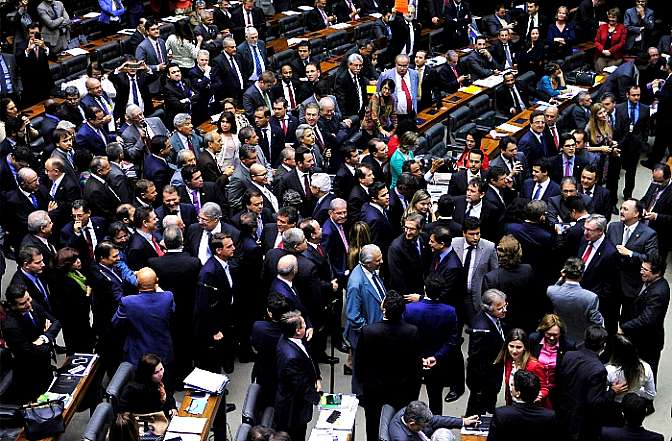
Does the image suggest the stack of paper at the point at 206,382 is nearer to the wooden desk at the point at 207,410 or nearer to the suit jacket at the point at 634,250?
the wooden desk at the point at 207,410

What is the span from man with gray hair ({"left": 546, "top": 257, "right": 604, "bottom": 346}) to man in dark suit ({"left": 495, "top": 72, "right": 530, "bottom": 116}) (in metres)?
6.13

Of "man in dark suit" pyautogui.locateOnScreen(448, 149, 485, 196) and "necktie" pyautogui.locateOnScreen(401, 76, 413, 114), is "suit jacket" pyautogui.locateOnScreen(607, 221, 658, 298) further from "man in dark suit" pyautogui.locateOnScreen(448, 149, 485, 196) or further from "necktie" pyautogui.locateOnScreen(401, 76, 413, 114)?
"necktie" pyautogui.locateOnScreen(401, 76, 413, 114)

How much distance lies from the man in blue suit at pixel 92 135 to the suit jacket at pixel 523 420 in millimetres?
5789

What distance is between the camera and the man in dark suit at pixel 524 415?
6.17 m

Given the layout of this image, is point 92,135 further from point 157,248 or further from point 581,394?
point 581,394

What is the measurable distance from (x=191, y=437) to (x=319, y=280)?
5.90 ft

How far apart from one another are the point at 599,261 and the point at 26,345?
4600mm

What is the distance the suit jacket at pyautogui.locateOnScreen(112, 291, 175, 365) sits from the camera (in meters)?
7.41

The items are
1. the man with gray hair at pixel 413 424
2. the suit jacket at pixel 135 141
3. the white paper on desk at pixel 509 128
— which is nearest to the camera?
the man with gray hair at pixel 413 424

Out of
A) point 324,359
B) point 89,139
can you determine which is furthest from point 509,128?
point 89,139

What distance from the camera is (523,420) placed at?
6.18 m

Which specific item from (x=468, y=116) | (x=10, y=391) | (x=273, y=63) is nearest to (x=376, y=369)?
(x=10, y=391)

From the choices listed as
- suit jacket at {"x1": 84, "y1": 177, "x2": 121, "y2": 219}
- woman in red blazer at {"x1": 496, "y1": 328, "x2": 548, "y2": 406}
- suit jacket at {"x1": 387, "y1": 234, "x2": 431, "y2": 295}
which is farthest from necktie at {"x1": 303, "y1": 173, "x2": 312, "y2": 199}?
woman in red blazer at {"x1": 496, "y1": 328, "x2": 548, "y2": 406}

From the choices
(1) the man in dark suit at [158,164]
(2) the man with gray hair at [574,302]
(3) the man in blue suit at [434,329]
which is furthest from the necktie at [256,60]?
(2) the man with gray hair at [574,302]
